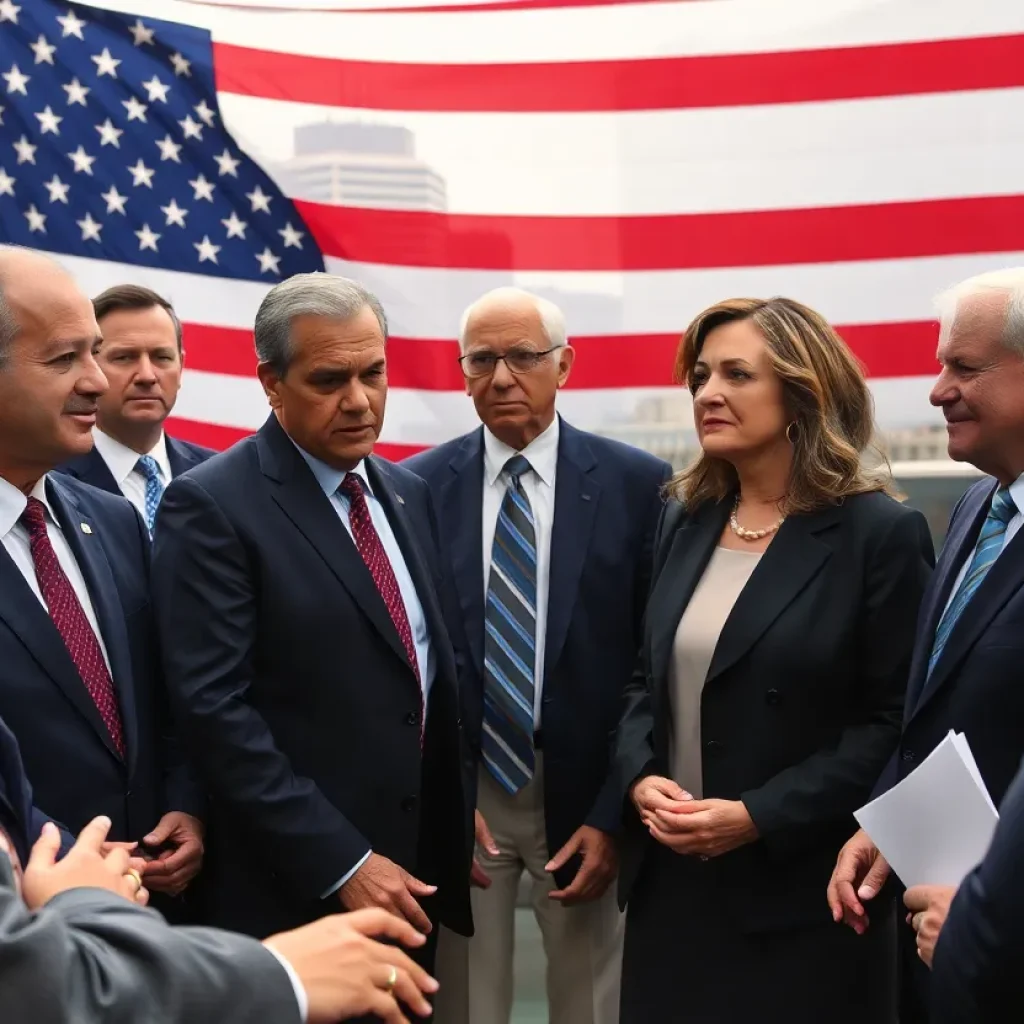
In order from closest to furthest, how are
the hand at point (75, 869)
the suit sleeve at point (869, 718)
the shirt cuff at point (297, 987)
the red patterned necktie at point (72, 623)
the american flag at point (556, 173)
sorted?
the shirt cuff at point (297, 987)
the hand at point (75, 869)
the red patterned necktie at point (72, 623)
the suit sleeve at point (869, 718)
the american flag at point (556, 173)

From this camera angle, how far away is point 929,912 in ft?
6.70

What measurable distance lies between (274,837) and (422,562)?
69 centimetres

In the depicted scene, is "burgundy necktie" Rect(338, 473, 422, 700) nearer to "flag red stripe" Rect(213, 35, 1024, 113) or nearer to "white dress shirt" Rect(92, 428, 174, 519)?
"white dress shirt" Rect(92, 428, 174, 519)

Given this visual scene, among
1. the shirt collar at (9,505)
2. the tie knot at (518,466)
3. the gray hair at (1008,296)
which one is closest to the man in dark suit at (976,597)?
the gray hair at (1008,296)

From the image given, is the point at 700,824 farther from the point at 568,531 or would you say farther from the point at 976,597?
the point at 568,531

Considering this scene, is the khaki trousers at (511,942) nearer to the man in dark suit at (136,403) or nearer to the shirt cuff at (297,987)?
the man in dark suit at (136,403)

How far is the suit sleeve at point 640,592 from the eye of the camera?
3225 mm

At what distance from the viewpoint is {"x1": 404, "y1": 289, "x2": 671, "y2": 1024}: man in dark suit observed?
3.38 meters

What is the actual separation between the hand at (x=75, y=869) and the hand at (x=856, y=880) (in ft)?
4.63

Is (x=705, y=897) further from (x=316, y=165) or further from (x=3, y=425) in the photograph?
(x=316, y=165)

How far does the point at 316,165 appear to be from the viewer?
4.49 m

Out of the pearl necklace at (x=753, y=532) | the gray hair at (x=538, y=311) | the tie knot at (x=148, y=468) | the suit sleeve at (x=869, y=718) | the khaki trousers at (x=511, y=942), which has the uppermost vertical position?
the gray hair at (x=538, y=311)

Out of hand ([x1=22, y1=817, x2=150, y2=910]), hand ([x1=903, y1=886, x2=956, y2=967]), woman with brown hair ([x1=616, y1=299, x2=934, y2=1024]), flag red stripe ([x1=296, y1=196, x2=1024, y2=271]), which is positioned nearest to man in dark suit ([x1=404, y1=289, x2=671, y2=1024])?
woman with brown hair ([x1=616, y1=299, x2=934, y2=1024])

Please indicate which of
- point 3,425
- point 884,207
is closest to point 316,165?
point 884,207
